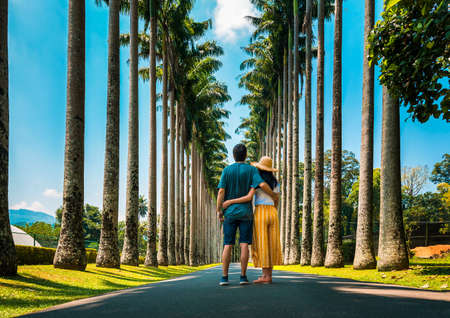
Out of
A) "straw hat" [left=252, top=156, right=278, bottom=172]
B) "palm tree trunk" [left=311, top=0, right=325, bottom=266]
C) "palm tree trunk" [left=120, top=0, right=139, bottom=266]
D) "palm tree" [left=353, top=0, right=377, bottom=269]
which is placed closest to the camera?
"straw hat" [left=252, top=156, right=278, bottom=172]

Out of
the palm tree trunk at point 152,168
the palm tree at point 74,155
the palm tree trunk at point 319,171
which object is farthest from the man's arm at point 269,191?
the palm tree trunk at point 152,168

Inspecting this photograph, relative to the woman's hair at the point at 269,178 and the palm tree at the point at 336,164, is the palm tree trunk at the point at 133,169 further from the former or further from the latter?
the woman's hair at the point at 269,178

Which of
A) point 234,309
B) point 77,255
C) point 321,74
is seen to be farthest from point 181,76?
point 234,309

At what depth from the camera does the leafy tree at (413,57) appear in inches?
326

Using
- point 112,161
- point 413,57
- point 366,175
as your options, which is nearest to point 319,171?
point 366,175

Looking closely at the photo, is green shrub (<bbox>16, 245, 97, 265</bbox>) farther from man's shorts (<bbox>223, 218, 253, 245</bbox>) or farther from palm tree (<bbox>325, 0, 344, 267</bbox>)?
palm tree (<bbox>325, 0, 344, 267</bbox>)

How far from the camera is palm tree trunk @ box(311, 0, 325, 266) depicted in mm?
18984

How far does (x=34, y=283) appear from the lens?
779cm

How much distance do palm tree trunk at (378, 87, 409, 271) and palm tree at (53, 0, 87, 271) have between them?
27.3 ft

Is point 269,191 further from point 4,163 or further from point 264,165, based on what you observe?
point 4,163

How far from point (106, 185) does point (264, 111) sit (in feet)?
125

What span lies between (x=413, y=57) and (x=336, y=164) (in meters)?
8.48

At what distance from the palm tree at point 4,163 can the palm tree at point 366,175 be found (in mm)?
10322

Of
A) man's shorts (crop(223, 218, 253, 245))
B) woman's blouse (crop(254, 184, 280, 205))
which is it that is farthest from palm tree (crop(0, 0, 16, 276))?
woman's blouse (crop(254, 184, 280, 205))
